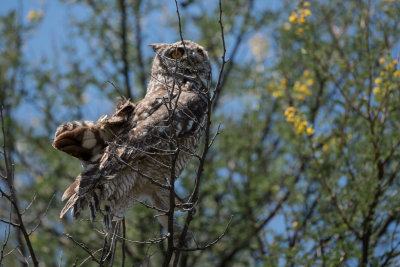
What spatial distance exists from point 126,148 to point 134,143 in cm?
12

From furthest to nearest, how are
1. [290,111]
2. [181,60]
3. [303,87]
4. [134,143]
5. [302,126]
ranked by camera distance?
[303,87], [290,111], [302,126], [181,60], [134,143]

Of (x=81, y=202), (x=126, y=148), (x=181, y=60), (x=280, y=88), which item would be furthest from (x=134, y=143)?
(x=280, y=88)

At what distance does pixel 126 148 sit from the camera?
3734 mm

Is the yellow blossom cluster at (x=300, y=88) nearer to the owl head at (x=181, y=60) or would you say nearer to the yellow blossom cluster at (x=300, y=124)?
the yellow blossom cluster at (x=300, y=124)

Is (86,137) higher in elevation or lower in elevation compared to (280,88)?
lower

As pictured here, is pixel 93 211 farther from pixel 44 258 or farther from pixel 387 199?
pixel 44 258

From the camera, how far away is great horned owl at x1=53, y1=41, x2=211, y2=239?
3.61 metres

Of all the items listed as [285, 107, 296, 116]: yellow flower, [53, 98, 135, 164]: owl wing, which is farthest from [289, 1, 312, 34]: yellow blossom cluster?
[53, 98, 135, 164]: owl wing

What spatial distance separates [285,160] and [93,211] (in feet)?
11.9

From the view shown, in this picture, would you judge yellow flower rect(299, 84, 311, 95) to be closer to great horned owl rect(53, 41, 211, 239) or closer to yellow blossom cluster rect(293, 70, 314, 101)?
yellow blossom cluster rect(293, 70, 314, 101)

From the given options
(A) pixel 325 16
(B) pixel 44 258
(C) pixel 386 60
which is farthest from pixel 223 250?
(A) pixel 325 16

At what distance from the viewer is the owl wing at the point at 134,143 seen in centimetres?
358

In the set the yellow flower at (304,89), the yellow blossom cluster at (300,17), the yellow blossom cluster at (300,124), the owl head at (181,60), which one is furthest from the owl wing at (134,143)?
the yellow flower at (304,89)

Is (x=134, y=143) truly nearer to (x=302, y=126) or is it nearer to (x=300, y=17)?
(x=302, y=126)
